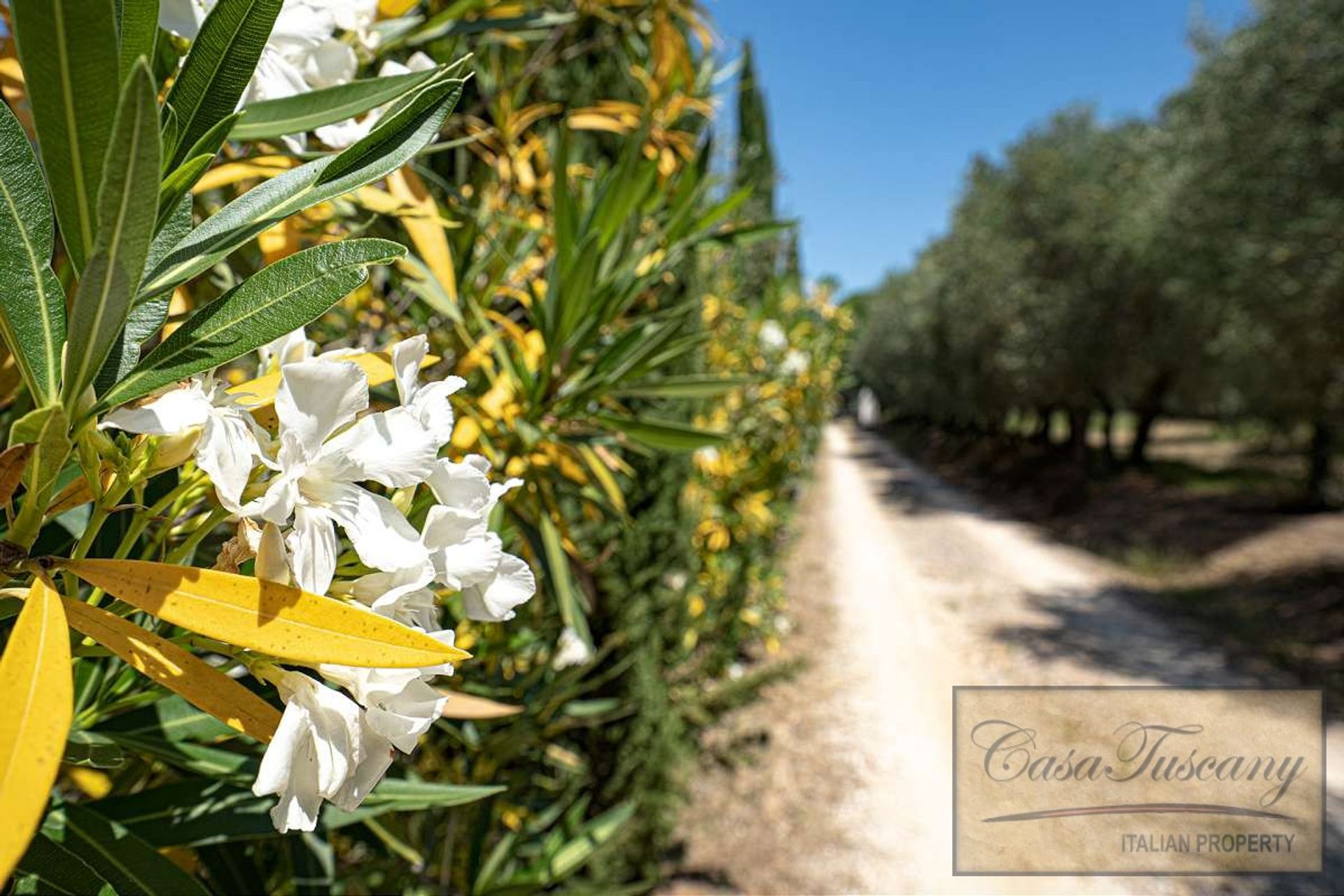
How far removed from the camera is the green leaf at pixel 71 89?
13.9 inches

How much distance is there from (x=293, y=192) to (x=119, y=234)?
15cm

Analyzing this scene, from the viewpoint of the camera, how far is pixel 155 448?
440mm

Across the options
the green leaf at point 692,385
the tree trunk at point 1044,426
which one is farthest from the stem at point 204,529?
the tree trunk at point 1044,426

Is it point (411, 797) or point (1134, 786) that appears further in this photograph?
point (1134, 786)

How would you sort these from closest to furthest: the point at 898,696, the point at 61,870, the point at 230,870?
1. the point at 61,870
2. the point at 230,870
3. the point at 898,696

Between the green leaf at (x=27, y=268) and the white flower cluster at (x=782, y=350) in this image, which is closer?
the green leaf at (x=27, y=268)

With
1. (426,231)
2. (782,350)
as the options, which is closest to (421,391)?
(426,231)

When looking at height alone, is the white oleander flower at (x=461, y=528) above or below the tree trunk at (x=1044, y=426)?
below

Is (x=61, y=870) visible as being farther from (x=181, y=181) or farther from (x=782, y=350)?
(x=782, y=350)

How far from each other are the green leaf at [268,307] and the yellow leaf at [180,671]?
129 mm

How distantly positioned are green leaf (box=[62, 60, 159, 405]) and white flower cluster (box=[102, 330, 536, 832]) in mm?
39

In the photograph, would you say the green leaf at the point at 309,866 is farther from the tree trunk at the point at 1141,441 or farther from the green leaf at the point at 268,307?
the tree trunk at the point at 1141,441

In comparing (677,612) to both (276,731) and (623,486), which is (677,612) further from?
(276,731)

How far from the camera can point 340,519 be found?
399 millimetres
